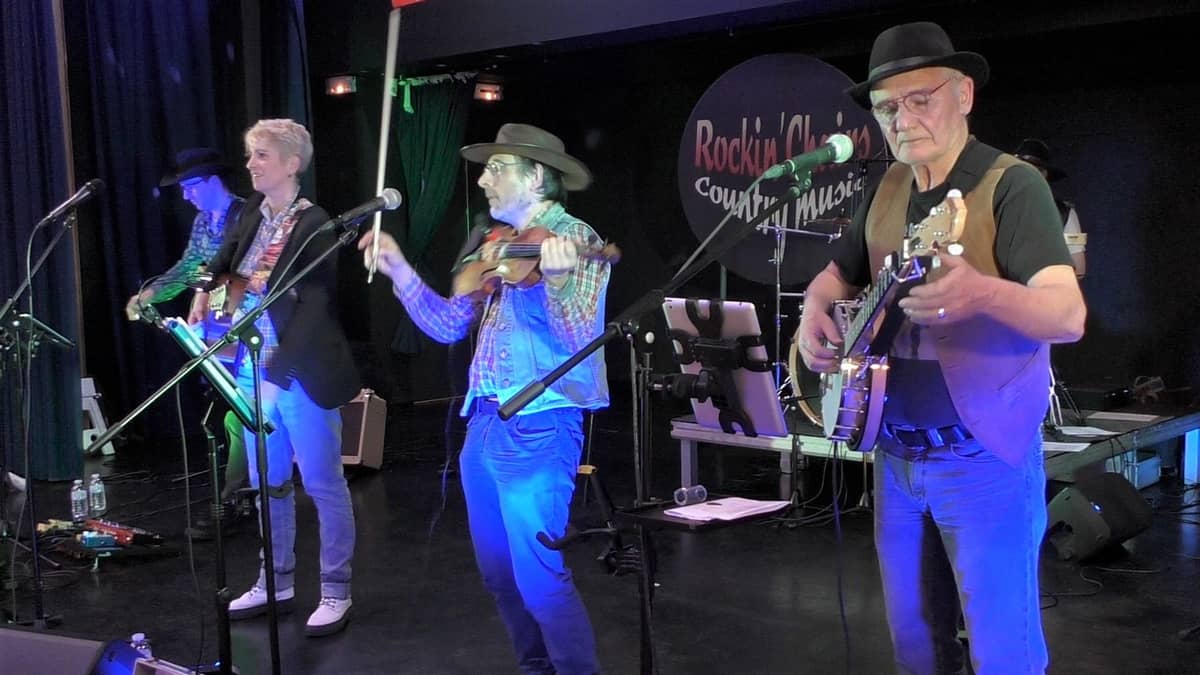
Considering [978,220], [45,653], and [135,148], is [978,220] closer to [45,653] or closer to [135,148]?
[45,653]

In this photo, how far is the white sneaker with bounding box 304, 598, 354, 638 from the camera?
401 centimetres

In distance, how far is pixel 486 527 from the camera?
289 centimetres

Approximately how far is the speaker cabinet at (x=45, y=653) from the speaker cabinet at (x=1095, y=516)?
13.1ft

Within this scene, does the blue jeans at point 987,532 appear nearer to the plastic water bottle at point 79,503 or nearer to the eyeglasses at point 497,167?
the eyeglasses at point 497,167

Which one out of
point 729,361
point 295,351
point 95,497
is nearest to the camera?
point 729,361

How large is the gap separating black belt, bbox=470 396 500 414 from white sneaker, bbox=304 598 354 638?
1.53 m

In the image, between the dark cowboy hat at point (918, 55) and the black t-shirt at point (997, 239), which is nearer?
the black t-shirt at point (997, 239)

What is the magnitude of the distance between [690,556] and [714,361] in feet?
7.01

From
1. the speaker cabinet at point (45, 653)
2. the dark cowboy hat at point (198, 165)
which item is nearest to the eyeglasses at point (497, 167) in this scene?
the speaker cabinet at point (45, 653)

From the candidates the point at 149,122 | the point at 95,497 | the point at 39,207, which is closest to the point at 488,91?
the point at 149,122

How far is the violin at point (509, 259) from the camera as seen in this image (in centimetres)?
266

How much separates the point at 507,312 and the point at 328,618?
1813 millimetres

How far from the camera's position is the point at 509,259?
2.73 m

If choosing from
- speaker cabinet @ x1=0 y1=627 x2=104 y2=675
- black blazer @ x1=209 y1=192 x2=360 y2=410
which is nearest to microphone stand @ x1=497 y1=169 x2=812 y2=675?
speaker cabinet @ x1=0 y1=627 x2=104 y2=675
